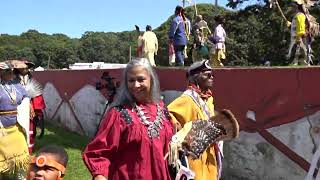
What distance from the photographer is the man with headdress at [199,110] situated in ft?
14.1

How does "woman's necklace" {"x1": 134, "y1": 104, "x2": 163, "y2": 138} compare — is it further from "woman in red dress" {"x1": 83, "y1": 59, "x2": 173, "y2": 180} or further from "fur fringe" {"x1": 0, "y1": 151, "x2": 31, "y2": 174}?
"fur fringe" {"x1": 0, "y1": 151, "x2": 31, "y2": 174}

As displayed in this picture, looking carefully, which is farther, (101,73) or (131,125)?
(101,73)

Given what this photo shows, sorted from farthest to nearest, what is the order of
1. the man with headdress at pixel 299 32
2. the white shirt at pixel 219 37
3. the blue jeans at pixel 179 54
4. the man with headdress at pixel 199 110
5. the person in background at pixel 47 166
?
the blue jeans at pixel 179 54, the white shirt at pixel 219 37, the man with headdress at pixel 299 32, the man with headdress at pixel 199 110, the person in background at pixel 47 166

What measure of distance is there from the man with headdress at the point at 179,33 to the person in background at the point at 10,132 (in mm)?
5505

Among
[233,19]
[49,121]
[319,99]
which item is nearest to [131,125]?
[319,99]

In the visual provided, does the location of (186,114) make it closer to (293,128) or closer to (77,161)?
(293,128)

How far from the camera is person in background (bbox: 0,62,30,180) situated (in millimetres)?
6820

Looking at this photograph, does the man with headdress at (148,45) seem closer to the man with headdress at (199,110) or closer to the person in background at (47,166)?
the man with headdress at (199,110)

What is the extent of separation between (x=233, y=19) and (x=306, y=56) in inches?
957

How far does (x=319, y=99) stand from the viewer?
19.6 ft

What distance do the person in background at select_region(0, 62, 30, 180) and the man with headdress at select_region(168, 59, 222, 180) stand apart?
3.02m

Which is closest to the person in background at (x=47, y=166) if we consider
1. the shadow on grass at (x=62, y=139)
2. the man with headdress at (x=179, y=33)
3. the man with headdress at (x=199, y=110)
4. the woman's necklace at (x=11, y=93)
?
the man with headdress at (x=199, y=110)

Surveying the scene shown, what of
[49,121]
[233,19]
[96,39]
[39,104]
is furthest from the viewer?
[96,39]

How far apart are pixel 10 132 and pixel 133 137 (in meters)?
3.93
